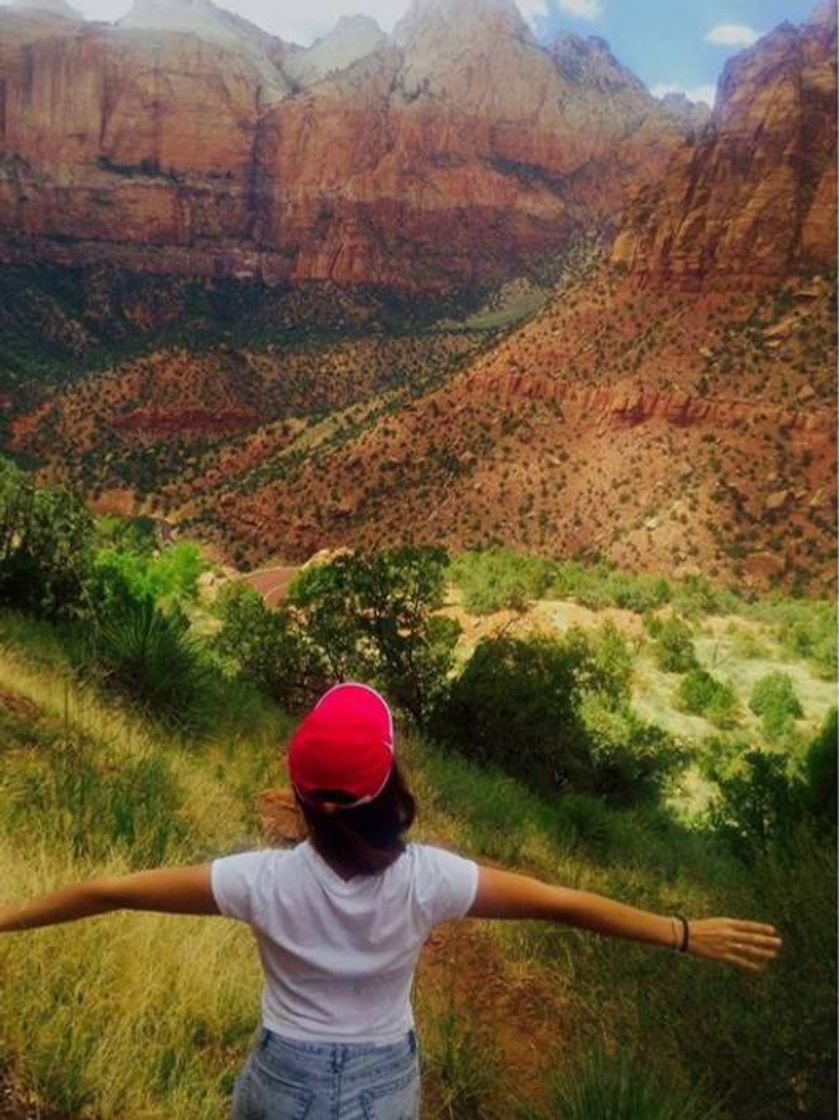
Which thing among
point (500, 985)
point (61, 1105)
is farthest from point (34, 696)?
point (61, 1105)

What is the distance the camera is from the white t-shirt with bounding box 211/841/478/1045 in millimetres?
1554

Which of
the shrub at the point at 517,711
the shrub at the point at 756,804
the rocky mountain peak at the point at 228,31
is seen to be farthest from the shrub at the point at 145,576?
the rocky mountain peak at the point at 228,31

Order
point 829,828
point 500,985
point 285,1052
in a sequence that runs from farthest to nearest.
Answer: point 829,828 → point 500,985 → point 285,1052

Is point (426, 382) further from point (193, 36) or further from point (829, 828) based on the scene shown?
point (193, 36)

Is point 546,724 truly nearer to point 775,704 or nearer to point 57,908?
point 775,704

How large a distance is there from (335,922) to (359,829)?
6.5 inches

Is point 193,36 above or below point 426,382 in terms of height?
→ above

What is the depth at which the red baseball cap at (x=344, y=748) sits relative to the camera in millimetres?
1492

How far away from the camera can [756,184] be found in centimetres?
3869

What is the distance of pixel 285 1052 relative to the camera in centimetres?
156

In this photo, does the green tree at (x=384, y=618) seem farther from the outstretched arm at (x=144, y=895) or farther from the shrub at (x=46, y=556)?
the outstretched arm at (x=144, y=895)

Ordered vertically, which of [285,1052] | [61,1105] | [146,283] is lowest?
[146,283]

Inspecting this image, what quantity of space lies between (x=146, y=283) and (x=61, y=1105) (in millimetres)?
81431

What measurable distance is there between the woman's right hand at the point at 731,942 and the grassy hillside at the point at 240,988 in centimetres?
85
